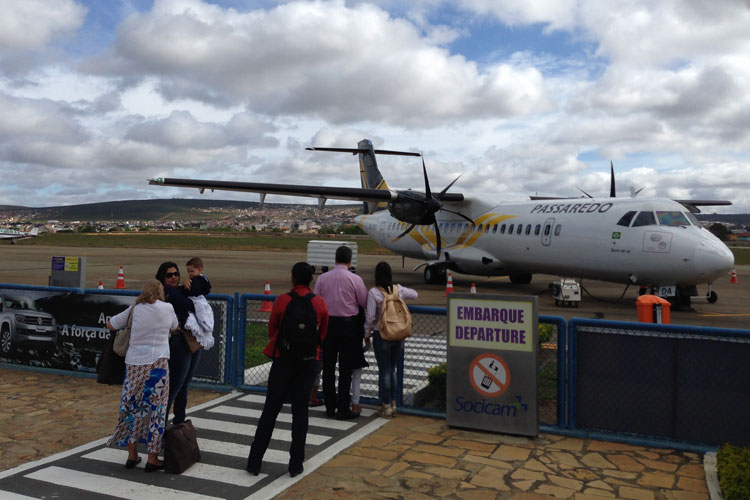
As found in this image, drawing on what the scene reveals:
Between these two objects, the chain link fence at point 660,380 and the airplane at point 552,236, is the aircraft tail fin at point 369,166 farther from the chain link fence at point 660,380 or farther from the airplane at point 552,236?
the chain link fence at point 660,380

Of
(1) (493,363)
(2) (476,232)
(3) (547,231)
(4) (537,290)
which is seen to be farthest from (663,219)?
(1) (493,363)

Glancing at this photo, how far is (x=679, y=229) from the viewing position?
553 inches

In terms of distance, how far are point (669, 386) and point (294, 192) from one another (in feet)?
54.3

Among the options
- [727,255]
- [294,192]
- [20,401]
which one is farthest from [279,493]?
[294,192]

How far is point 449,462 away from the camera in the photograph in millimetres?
5129

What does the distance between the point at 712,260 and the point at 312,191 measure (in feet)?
41.5

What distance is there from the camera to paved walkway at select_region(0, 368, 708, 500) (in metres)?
4.50

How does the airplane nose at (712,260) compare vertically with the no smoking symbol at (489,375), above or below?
above

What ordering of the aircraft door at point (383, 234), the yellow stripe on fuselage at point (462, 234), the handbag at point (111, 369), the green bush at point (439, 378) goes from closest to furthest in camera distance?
the handbag at point (111, 369), the green bush at point (439, 378), the yellow stripe on fuselage at point (462, 234), the aircraft door at point (383, 234)

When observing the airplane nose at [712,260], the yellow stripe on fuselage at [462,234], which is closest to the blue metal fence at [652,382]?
the airplane nose at [712,260]

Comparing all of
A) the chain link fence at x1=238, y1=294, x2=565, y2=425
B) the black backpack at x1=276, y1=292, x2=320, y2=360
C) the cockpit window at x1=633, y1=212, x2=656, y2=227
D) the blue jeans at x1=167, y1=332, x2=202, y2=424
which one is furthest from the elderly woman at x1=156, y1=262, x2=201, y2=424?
the cockpit window at x1=633, y1=212, x2=656, y2=227

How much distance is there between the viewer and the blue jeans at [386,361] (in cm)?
633

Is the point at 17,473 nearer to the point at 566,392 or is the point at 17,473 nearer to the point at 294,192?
the point at 566,392

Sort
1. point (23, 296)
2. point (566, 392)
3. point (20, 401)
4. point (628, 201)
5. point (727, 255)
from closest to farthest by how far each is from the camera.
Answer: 1. point (566, 392)
2. point (20, 401)
3. point (23, 296)
4. point (727, 255)
5. point (628, 201)
